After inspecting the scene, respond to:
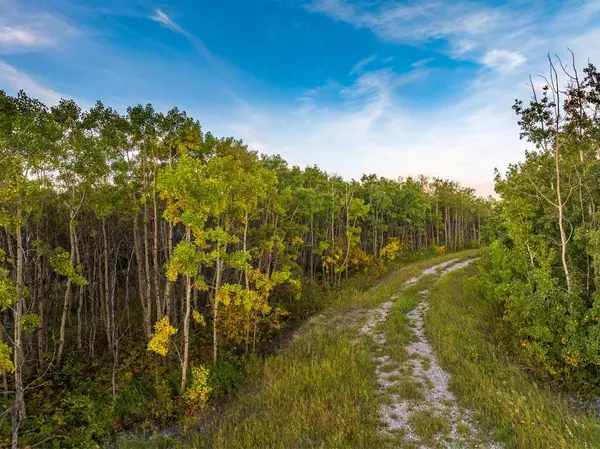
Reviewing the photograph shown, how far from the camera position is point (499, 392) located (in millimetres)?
9406

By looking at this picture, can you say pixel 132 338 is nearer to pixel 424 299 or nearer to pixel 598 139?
pixel 424 299

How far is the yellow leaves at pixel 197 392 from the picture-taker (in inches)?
447

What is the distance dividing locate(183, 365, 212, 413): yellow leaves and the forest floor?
0.72 metres

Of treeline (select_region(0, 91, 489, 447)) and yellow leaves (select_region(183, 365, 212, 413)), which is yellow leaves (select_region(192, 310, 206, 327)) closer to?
treeline (select_region(0, 91, 489, 447))

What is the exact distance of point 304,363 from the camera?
42.1ft

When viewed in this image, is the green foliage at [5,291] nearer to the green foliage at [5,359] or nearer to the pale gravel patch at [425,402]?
the green foliage at [5,359]

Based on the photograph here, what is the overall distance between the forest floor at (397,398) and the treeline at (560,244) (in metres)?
1.45

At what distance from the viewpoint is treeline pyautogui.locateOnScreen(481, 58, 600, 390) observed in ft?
36.6

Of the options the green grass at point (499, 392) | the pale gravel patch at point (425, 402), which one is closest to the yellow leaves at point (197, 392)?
the pale gravel patch at point (425, 402)

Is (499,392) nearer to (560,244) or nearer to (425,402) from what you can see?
(425,402)

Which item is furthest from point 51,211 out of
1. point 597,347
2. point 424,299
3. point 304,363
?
point 597,347

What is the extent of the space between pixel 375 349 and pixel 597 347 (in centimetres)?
719

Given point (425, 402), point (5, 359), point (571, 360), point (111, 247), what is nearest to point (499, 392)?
point (425, 402)

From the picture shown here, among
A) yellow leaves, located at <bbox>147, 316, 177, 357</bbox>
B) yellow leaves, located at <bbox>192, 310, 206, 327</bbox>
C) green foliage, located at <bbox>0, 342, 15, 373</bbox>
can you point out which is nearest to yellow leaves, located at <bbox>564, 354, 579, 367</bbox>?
yellow leaves, located at <bbox>192, 310, 206, 327</bbox>
